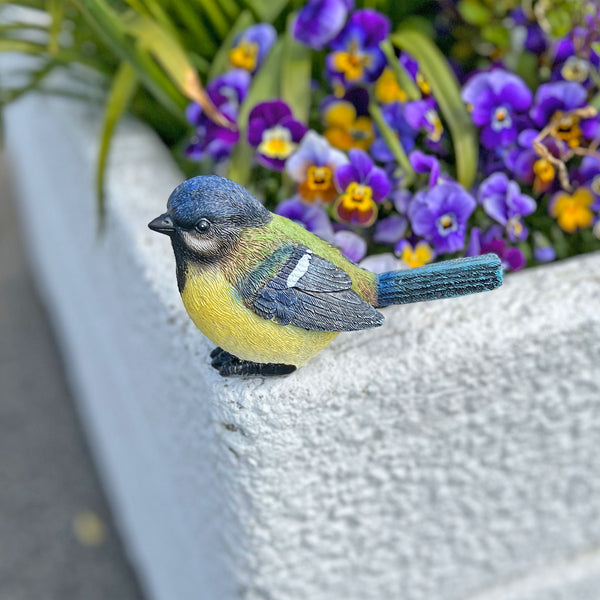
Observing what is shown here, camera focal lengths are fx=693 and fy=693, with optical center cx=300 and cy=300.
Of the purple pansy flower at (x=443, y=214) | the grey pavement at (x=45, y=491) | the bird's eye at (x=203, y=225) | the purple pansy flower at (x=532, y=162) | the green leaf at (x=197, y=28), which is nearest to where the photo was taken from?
the bird's eye at (x=203, y=225)

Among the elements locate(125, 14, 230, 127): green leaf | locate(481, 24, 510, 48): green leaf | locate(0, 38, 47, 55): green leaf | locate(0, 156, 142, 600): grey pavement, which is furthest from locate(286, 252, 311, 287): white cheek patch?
locate(0, 156, 142, 600): grey pavement

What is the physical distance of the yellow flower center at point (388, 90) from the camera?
1212 mm

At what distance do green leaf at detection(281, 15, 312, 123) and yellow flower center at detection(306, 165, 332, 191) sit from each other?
0.19m

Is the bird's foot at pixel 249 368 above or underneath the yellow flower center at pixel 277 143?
underneath

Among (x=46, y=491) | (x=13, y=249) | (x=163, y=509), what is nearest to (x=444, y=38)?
(x=163, y=509)

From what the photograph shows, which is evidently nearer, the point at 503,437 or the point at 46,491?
the point at 503,437

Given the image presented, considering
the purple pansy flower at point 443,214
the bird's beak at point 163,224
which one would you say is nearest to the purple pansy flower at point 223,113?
the purple pansy flower at point 443,214

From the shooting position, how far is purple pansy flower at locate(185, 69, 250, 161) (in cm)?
121

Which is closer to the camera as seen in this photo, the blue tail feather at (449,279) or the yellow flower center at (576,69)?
the blue tail feather at (449,279)

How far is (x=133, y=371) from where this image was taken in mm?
1408

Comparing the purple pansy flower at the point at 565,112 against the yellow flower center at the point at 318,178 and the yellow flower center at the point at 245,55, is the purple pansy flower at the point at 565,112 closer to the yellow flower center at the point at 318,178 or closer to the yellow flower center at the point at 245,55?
the yellow flower center at the point at 318,178

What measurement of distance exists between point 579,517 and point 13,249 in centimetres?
250

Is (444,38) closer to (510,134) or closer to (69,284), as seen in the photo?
(510,134)

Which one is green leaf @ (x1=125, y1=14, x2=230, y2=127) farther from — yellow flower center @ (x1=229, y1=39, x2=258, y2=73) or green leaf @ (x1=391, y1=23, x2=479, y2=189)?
green leaf @ (x1=391, y1=23, x2=479, y2=189)
